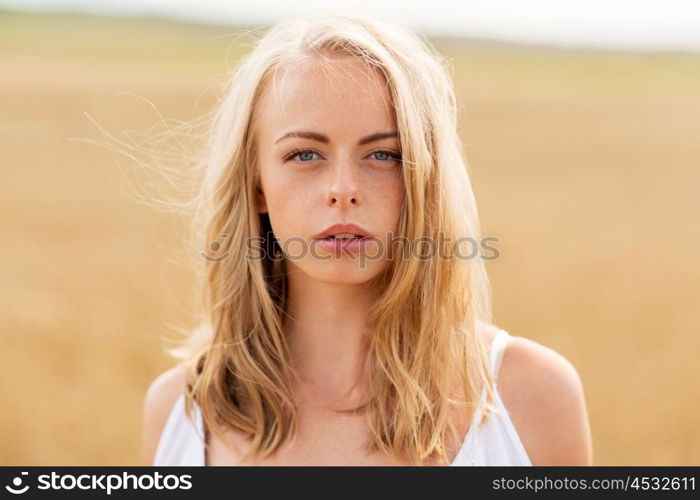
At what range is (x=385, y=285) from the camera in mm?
2809

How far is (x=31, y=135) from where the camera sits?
26.6 metres

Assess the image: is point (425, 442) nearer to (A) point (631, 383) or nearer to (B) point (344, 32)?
(B) point (344, 32)

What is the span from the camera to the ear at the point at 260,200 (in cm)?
291

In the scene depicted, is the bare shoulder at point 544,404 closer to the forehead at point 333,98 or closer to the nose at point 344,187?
the nose at point 344,187

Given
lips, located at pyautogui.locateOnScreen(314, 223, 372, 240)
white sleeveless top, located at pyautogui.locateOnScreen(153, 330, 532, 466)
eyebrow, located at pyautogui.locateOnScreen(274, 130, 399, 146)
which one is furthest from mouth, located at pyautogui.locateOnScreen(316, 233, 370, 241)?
white sleeveless top, located at pyautogui.locateOnScreen(153, 330, 532, 466)

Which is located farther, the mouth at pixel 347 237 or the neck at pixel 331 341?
the neck at pixel 331 341

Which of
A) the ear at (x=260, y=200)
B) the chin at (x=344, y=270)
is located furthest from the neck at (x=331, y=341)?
the ear at (x=260, y=200)

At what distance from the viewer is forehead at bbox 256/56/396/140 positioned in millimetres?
2566

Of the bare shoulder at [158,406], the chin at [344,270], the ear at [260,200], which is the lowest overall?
the bare shoulder at [158,406]

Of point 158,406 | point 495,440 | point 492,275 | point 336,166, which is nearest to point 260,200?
point 336,166

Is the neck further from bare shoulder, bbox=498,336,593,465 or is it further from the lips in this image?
bare shoulder, bbox=498,336,593,465

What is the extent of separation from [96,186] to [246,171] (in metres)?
17.9

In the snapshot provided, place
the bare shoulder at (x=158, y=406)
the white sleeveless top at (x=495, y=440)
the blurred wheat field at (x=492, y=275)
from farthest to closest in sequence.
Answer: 1. the blurred wheat field at (x=492, y=275)
2. the bare shoulder at (x=158, y=406)
3. the white sleeveless top at (x=495, y=440)

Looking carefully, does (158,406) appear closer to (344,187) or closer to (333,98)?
(344,187)
